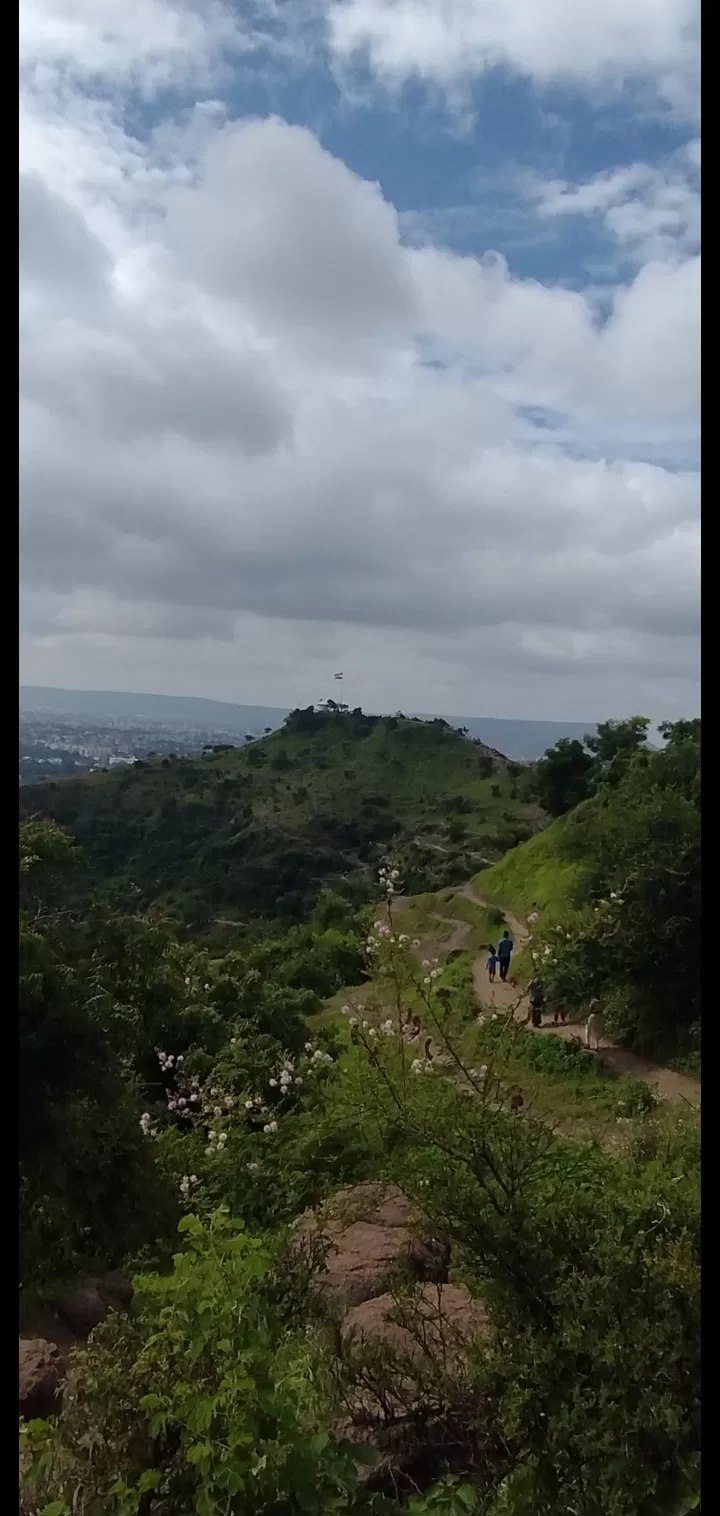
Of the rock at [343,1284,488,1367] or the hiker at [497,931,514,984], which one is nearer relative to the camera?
the rock at [343,1284,488,1367]

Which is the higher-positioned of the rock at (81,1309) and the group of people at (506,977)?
the group of people at (506,977)

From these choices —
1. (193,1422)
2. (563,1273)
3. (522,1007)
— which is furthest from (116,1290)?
(522,1007)

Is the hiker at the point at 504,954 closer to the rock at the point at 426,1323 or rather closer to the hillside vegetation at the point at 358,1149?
the hillside vegetation at the point at 358,1149

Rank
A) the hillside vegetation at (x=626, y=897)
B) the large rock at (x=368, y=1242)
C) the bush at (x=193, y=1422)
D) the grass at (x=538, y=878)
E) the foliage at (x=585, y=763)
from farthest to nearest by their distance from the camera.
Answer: the grass at (x=538, y=878) < the large rock at (x=368, y=1242) < the foliage at (x=585, y=763) < the hillside vegetation at (x=626, y=897) < the bush at (x=193, y=1422)

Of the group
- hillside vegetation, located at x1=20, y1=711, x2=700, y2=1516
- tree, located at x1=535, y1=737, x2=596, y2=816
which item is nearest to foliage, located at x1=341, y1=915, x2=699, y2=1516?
hillside vegetation, located at x1=20, y1=711, x2=700, y2=1516

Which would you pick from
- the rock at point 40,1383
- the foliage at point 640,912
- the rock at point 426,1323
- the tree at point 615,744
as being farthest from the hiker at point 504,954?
the rock at point 40,1383

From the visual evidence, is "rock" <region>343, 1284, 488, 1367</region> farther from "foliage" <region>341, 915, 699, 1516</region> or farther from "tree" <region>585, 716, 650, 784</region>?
"tree" <region>585, 716, 650, 784</region>
